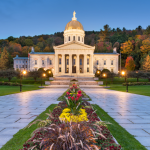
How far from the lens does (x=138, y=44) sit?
79.9 meters

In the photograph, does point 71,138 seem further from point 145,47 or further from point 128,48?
point 128,48

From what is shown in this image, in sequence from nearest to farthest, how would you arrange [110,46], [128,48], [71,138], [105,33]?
[71,138] < [128,48] < [110,46] < [105,33]

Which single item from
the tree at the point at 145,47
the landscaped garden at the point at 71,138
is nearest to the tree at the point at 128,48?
the tree at the point at 145,47

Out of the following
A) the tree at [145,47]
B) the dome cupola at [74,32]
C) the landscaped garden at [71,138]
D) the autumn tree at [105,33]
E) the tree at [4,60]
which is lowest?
the landscaped garden at [71,138]

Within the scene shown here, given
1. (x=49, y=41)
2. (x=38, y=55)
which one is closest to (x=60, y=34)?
(x=49, y=41)

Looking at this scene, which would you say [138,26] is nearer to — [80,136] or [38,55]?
[38,55]

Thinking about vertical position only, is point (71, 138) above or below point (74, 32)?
below

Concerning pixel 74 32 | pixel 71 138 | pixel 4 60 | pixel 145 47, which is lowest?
pixel 71 138

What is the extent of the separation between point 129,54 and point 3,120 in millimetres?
84282

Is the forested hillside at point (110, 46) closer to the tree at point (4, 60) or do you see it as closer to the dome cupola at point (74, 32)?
the tree at point (4, 60)

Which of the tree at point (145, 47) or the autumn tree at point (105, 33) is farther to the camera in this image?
the autumn tree at point (105, 33)

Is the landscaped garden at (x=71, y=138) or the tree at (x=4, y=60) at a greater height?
the tree at (x=4, y=60)

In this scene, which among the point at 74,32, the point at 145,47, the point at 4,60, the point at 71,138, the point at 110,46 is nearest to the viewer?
the point at 71,138

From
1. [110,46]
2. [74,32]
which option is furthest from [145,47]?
[74,32]
